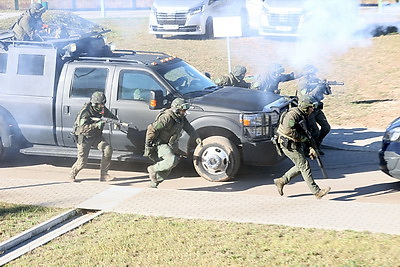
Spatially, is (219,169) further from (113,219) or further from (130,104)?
(113,219)

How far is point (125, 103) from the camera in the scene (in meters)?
11.2

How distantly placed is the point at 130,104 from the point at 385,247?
5004mm

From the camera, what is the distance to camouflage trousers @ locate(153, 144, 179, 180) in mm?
10242

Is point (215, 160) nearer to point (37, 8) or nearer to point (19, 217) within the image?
point (19, 217)

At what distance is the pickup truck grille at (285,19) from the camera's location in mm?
14396

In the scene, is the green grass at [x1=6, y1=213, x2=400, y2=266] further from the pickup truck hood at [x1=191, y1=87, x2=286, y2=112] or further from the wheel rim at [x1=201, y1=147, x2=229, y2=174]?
the pickup truck hood at [x1=191, y1=87, x2=286, y2=112]

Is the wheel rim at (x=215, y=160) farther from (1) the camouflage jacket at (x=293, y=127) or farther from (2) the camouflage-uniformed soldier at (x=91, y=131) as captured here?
(2) the camouflage-uniformed soldier at (x=91, y=131)

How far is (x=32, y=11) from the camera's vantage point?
14234mm

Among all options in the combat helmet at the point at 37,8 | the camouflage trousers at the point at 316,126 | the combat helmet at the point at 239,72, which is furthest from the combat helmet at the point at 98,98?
the combat helmet at the point at 37,8

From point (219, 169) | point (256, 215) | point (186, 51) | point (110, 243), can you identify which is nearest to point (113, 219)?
point (110, 243)

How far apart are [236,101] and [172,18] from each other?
13581mm

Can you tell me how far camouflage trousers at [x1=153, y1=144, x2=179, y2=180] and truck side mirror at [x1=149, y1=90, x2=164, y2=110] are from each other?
0.80 metres

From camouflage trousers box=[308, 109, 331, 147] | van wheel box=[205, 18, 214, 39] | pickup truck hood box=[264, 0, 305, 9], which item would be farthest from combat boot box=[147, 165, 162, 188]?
van wheel box=[205, 18, 214, 39]

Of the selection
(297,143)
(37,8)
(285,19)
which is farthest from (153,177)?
(285,19)
